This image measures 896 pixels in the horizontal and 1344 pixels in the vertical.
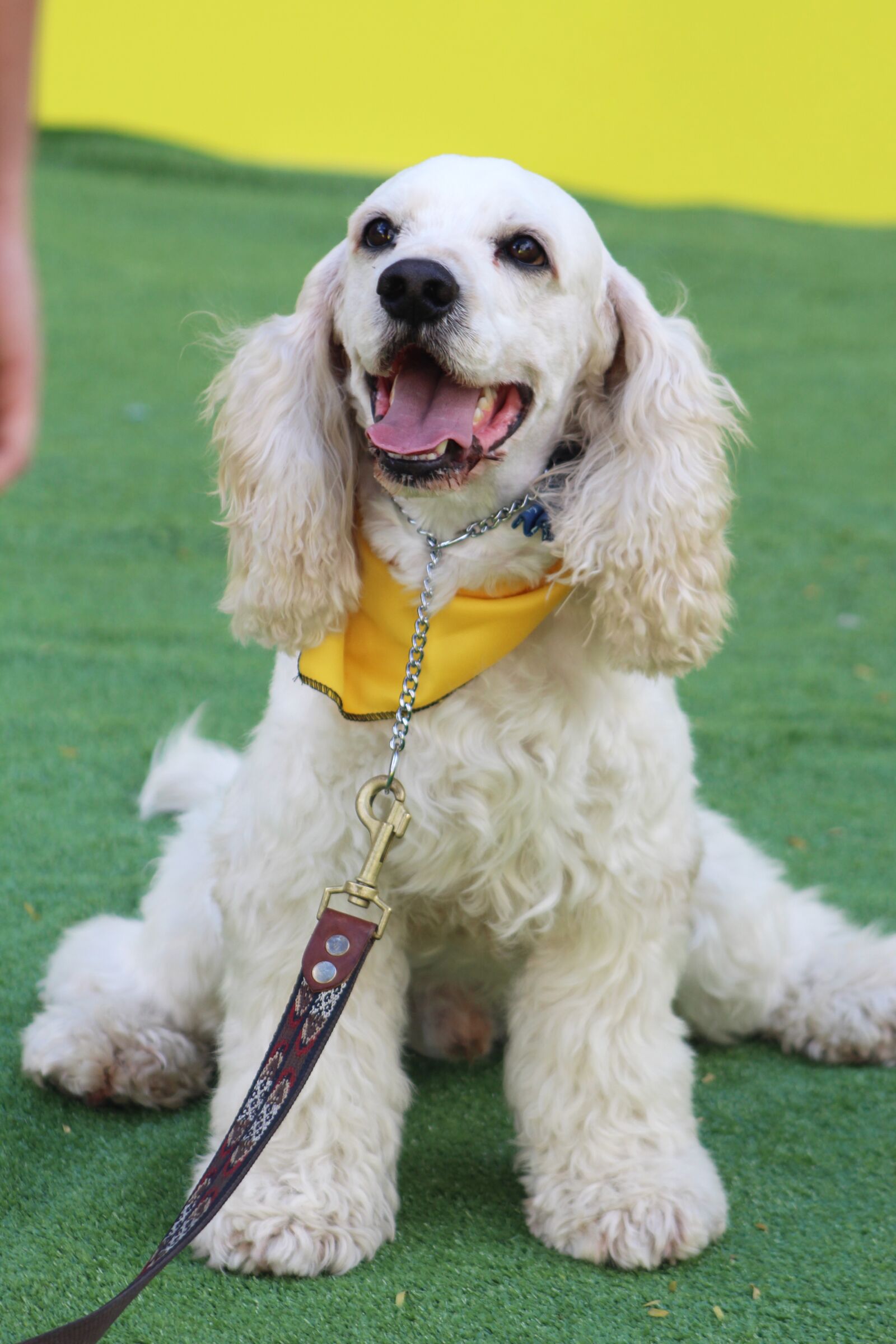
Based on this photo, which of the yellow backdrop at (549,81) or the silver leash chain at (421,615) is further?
the yellow backdrop at (549,81)

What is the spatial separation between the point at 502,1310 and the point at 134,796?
194 cm

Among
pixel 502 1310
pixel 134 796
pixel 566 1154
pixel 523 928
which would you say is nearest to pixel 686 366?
pixel 523 928

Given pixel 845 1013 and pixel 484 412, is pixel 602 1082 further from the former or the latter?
pixel 484 412

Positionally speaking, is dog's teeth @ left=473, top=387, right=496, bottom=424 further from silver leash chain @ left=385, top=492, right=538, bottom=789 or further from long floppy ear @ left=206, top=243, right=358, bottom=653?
long floppy ear @ left=206, top=243, right=358, bottom=653

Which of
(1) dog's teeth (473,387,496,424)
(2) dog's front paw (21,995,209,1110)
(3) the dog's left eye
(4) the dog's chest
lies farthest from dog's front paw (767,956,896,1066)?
(3) the dog's left eye

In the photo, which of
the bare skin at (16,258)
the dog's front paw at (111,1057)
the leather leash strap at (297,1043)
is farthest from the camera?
the dog's front paw at (111,1057)

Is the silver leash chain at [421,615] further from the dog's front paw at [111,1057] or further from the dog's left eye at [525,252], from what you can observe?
the dog's front paw at [111,1057]

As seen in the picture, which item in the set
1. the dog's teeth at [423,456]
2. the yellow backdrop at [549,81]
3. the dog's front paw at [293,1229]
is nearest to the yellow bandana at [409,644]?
the dog's teeth at [423,456]

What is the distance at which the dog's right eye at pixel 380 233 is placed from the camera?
6.70ft

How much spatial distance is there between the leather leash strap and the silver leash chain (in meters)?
0.21

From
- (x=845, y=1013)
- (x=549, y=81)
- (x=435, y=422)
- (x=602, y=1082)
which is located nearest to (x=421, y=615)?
(x=435, y=422)

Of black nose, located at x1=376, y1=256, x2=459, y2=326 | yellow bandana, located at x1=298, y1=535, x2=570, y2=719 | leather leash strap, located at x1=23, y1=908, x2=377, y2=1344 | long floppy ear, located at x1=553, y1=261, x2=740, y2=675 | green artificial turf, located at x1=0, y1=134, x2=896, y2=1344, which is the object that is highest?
black nose, located at x1=376, y1=256, x2=459, y2=326

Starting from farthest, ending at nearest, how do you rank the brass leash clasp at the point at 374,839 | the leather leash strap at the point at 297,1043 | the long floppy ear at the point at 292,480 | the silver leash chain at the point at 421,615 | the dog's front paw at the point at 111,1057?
the dog's front paw at the point at 111,1057 → the long floppy ear at the point at 292,480 → the silver leash chain at the point at 421,615 → the brass leash clasp at the point at 374,839 → the leather leash strap at the point at 297,1043

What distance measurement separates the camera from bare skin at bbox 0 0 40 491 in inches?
31.1
